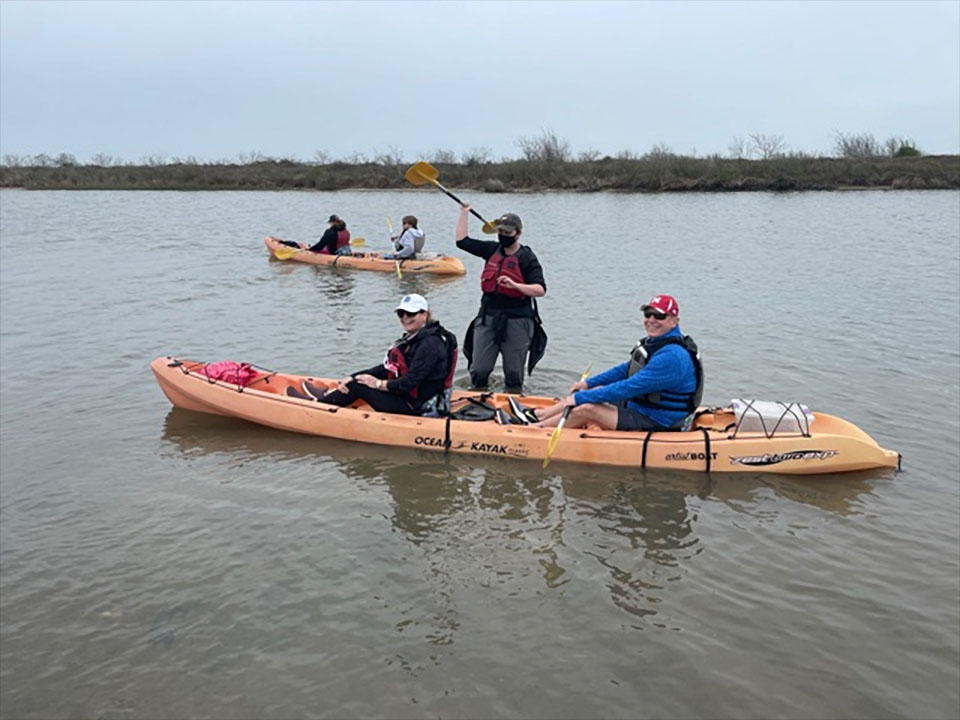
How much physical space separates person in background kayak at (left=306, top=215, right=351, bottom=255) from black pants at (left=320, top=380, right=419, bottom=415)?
33.5 feet

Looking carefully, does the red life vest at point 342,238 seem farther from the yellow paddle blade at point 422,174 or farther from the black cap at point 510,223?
the black cap at point 510,223

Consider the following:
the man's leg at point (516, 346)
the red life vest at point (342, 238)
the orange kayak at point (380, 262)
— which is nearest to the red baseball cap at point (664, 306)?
the man's leg at point (516, 346)

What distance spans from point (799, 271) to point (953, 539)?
11.8 meters

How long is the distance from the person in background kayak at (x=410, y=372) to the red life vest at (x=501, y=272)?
3.81ft

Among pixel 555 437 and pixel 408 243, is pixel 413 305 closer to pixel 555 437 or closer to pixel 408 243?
pixel 555 437

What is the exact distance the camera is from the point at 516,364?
7.96 m

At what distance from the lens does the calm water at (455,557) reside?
3.76m

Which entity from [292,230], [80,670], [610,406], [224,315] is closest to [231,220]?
[292,230]

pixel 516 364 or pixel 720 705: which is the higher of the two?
pixel 516 364

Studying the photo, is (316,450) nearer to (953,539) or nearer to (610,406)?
(610,406)

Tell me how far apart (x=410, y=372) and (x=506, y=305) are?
157 centimetres

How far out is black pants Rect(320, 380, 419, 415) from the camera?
690cm

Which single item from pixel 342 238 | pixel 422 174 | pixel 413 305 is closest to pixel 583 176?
pixel 342 238

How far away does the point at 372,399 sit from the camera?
6.98 meters
